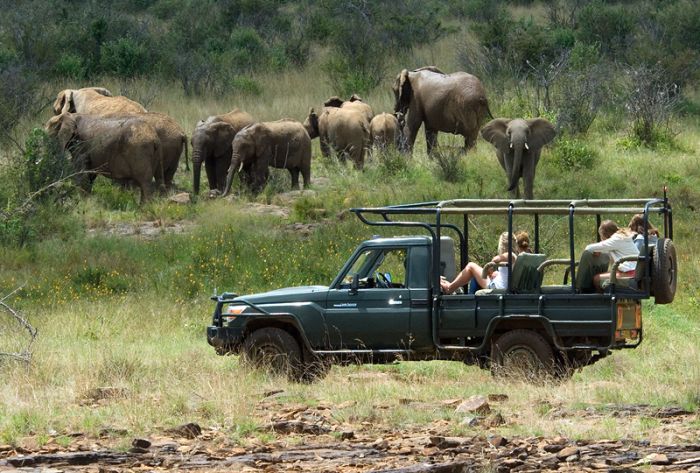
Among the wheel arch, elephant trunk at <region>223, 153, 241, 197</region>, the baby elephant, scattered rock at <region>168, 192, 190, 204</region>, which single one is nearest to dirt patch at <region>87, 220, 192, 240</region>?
scattered rock at <region>168, 192, 190, 204</region>

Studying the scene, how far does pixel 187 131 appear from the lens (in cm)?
3117

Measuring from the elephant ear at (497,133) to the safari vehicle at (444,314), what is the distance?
917 cm

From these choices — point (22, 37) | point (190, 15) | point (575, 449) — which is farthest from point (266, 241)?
point (190, 15)

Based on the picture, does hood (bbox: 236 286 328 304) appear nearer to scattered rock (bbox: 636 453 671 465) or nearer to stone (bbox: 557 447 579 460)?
stone (bbox: 557 447 579 460)

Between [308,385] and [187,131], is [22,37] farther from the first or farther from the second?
[308,385]

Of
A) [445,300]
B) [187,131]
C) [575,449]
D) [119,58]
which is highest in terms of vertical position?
[119,58]

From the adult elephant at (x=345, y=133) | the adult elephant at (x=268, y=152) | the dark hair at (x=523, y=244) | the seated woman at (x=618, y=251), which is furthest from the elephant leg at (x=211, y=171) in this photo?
the seated woman at (x=618, y=251)

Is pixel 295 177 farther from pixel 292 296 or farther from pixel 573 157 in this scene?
pixel 292 296

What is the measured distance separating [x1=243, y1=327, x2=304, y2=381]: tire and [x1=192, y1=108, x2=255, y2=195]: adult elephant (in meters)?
12.0

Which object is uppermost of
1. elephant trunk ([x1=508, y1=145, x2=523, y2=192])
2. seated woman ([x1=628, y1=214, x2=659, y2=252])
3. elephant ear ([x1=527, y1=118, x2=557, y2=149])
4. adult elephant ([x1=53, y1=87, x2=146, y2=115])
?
adult elephant ([x1=53, y1=87, x2=146, y2=115])

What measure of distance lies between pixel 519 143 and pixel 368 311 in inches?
389

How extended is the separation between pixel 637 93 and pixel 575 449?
19.2m

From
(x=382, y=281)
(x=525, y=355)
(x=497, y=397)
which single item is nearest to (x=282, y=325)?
(x=382, y=281)

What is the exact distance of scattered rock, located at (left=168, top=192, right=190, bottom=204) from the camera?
25.0 m
